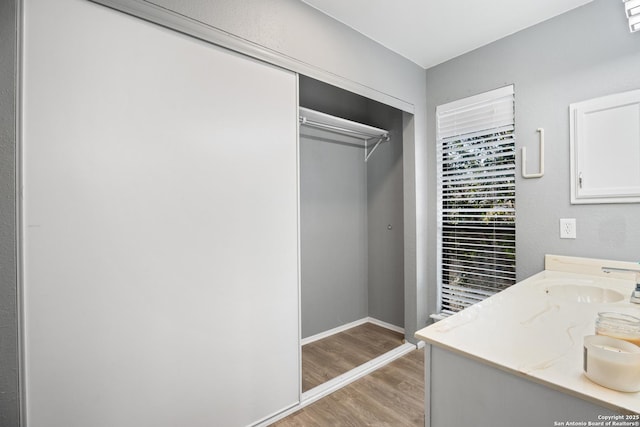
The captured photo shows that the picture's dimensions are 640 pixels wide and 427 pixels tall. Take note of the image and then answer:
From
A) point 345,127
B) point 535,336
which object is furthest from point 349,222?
point 535,336

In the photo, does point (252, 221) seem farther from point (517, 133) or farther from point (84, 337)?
point (517, 133)

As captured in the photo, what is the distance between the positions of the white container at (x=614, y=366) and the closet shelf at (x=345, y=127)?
203 cm

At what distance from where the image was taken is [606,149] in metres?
1.79

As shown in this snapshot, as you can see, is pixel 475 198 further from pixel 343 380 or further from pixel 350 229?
pixel 343 380

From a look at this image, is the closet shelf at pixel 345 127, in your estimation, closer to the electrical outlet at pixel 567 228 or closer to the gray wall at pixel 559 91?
the gray wall at pixel 559 91

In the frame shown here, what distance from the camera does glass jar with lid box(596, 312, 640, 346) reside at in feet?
2.52

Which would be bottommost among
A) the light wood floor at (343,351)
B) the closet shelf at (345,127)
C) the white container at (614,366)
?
the light wood floor at (343,351)

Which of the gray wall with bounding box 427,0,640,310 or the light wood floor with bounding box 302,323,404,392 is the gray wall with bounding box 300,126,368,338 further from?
the gray wall with bounding box 427,0,640,310

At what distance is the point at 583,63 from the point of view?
1.89 m

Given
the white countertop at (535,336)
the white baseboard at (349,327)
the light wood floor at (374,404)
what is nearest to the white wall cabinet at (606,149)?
the white countertop at (535,336)

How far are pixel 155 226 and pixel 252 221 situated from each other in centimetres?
49

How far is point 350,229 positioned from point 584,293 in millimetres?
2026

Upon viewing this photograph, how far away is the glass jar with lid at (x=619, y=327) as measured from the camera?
0.77 m

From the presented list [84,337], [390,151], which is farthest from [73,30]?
[390,151]
